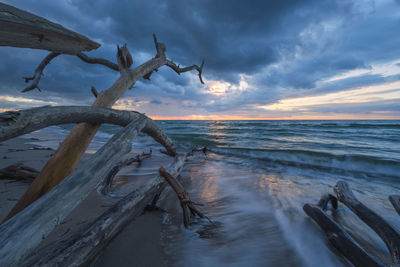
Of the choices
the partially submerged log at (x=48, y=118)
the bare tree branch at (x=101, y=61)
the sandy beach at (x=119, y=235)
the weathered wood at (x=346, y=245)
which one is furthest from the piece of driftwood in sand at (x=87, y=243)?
the bare tree branch at (x=101, y=61)

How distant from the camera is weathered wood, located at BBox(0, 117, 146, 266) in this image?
3.24ft

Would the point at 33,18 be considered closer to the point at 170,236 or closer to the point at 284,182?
the point at 170,236

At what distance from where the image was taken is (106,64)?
14.0 ft

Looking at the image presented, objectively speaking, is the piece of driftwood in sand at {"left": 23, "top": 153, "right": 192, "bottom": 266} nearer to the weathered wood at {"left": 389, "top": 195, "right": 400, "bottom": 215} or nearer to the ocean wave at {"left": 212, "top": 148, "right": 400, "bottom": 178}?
the weathered wood at {"left": 389, "top": 195, "right": 400, "bottom": 215}

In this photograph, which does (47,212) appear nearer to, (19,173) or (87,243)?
(87,243)

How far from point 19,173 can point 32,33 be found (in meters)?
4.55

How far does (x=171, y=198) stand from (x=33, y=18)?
3.42 m

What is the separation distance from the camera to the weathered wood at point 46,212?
3.24 ft

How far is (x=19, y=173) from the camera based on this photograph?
3.89m

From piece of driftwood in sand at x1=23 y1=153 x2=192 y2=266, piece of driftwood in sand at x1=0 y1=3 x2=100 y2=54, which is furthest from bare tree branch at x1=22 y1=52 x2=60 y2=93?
piece of driftwood in sand at x1=23 y1=153 x2=192 y2=266

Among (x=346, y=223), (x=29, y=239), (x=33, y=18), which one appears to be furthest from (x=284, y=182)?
(x=33, y=18)

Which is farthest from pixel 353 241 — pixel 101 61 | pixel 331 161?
pixel 331 161

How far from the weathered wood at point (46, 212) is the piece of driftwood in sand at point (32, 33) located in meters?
1.07

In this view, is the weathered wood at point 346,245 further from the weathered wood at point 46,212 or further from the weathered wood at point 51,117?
the weathered wood at point 51,117
